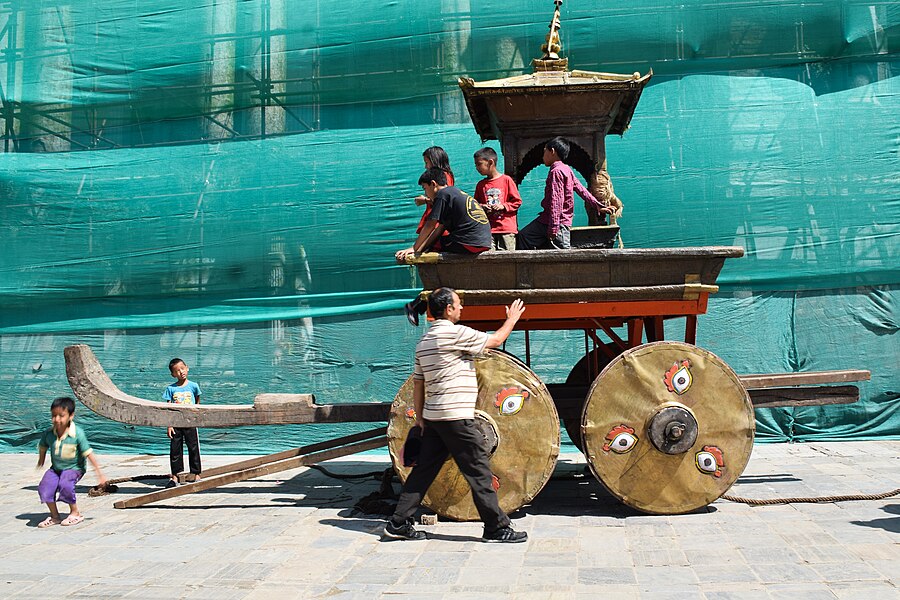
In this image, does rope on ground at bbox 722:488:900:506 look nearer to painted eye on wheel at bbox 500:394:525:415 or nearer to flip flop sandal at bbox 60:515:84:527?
painted eye on wheel at bbox 500:394:525:415

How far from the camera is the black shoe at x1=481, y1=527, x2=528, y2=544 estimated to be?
5223 mm

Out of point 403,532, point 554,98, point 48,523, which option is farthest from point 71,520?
point 554,98

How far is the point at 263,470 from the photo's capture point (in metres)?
6.50

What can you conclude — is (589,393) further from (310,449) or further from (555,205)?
(310,449)

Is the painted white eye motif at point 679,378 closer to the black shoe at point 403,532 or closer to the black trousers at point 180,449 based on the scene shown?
the black shoe at point 403,532

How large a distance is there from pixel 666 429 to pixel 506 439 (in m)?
1.10

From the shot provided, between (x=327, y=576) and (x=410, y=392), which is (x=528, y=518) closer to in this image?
(x=410, y=392)

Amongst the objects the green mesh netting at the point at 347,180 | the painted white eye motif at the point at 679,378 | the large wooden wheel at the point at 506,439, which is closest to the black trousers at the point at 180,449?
the green mesh netting at the point at 347,180

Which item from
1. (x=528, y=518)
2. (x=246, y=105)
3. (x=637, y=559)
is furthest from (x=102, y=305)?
(x=637, y=559)

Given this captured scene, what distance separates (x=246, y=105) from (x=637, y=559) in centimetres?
809

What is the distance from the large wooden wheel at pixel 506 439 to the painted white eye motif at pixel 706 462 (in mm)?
993

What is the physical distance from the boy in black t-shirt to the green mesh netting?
407 centimetres

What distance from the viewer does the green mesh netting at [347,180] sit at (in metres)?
9.89

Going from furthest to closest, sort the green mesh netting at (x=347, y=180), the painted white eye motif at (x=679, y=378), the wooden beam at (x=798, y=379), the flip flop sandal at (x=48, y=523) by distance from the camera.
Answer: the green mesh netting at (x=347, y=180) < the wooden beam at (x=798, y=379) < the flip flop sandal at (x=48, y=523) < the painted white eye motif at (x=679, y=378)
